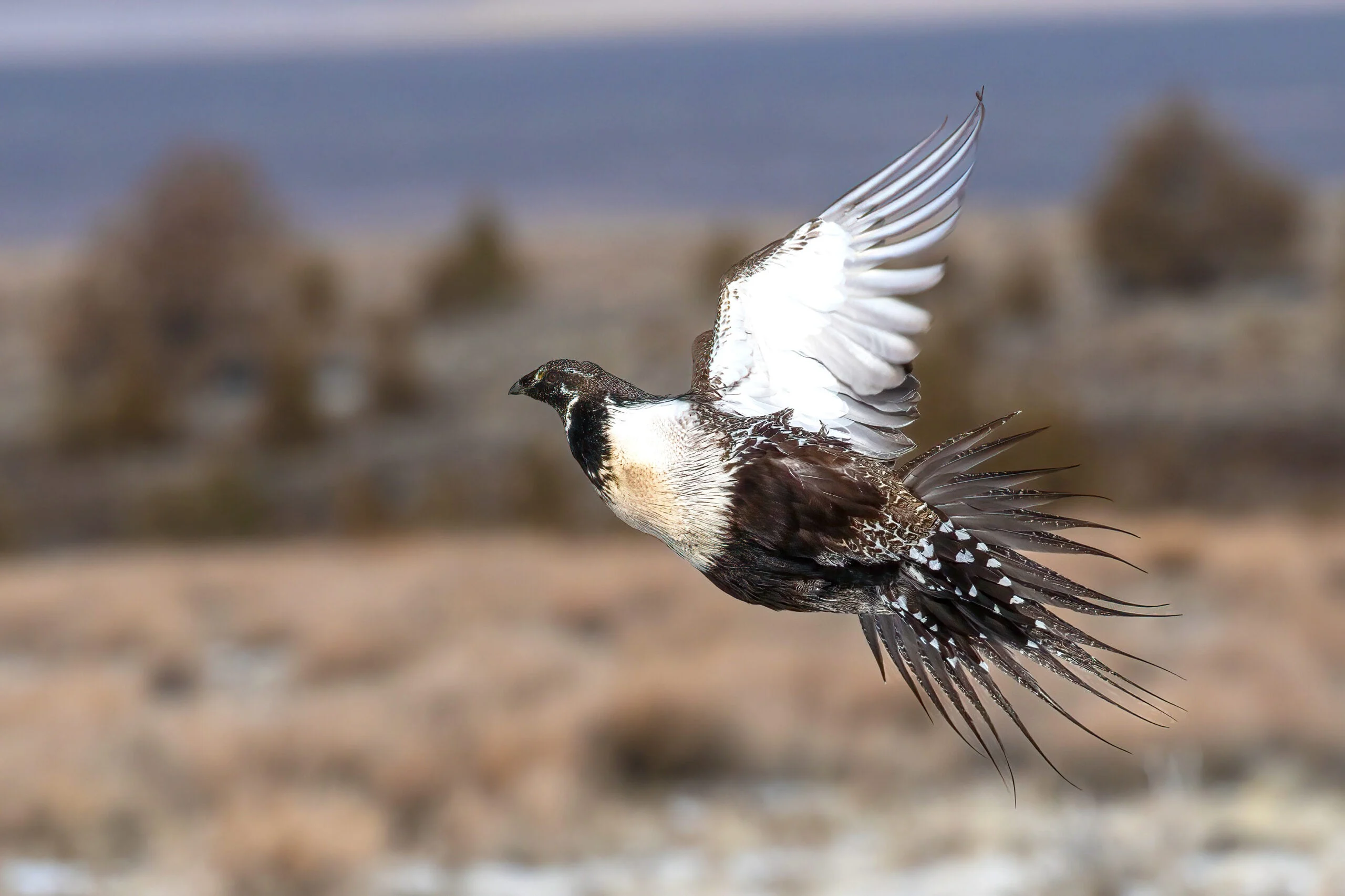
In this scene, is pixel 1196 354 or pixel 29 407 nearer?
pixel 1196 354

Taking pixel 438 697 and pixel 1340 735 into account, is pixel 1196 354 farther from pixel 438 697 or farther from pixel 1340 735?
pixel 438 697

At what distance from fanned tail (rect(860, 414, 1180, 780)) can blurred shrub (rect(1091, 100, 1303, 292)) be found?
1126cm

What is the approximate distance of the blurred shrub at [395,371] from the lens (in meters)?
29.5

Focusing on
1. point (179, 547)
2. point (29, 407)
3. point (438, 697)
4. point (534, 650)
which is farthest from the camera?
point (29, 407)

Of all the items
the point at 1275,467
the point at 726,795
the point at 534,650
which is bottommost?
the point at 726,795

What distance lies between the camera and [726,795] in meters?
15.6

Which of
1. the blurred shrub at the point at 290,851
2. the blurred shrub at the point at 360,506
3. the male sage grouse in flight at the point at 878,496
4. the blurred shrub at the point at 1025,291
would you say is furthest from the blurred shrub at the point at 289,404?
the male sage grouse in flight at the point at 878,496

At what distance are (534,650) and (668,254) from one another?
3353 cm

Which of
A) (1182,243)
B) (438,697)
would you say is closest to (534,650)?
(438,697)

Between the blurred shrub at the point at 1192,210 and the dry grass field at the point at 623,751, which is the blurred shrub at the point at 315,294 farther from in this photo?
the blurred shrub at the point at 1192,210

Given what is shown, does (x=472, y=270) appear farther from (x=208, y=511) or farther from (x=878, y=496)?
(x=878, y=496)

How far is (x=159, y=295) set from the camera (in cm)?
3356

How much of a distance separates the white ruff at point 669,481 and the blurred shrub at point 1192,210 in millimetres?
11286

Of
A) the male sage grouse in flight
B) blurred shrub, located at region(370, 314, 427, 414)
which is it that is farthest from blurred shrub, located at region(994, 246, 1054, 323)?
the male sage grouse in flight
